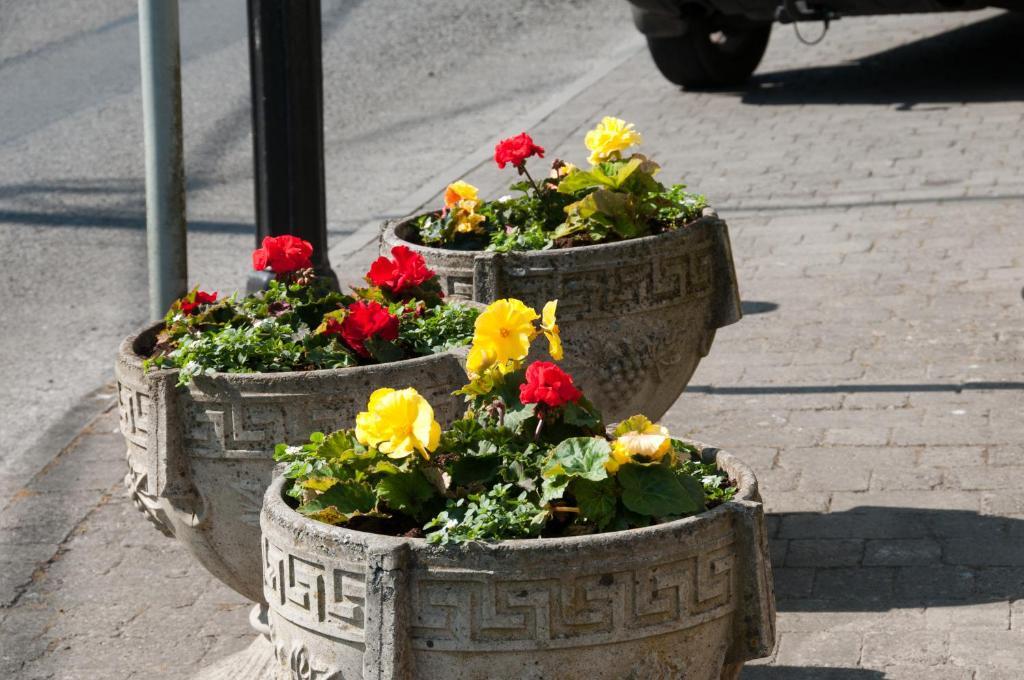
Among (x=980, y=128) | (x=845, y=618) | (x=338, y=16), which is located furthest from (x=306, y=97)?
(x=338, y=16)

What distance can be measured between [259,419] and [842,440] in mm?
2708

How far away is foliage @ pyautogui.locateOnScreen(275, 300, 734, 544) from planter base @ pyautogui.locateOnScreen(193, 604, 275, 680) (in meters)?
1.04

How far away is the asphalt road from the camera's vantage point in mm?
7707

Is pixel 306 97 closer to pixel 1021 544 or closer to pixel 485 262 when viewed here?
pixel 485 262

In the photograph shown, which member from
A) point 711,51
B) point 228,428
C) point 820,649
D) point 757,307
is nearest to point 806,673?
point 820,649

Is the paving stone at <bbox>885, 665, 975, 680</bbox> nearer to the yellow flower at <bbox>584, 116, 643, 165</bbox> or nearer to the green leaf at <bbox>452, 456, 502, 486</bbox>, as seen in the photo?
the green leaf at <bbox>452, 456, 502, 486</bbox>

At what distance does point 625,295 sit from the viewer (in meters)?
4.45

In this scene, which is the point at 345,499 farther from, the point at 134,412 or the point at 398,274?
the point at 398,274

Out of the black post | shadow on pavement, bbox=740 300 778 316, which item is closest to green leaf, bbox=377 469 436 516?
the black post

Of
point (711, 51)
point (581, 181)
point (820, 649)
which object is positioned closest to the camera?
point (820, 649)

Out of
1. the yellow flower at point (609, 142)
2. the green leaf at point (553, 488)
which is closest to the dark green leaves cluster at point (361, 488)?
the green leaf at point (553, 488)

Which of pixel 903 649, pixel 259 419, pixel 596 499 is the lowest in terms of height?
pixel 903 649

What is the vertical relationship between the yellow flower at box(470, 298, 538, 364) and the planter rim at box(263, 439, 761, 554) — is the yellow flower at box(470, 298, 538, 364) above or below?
above

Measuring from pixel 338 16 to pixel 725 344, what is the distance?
389 inches
